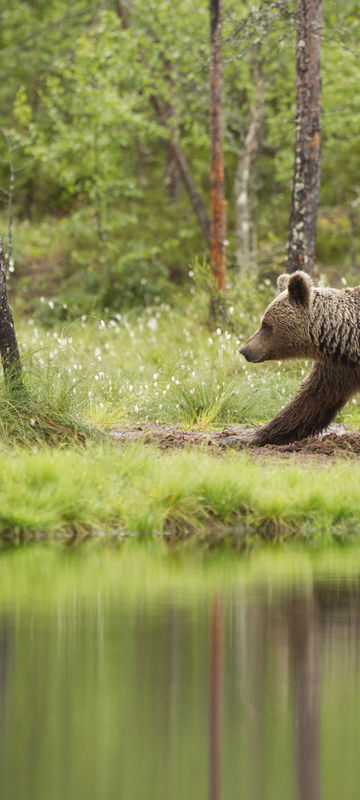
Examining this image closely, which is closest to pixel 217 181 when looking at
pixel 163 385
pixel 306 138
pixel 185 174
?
pixel 306 138

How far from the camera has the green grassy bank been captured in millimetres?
8844

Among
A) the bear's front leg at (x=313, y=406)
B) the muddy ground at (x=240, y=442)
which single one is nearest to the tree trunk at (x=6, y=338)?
the muddy ground at (x=240, y=442)

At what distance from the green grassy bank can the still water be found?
72 cm

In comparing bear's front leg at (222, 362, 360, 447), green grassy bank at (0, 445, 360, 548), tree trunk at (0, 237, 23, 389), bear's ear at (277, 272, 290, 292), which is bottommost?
green grassy bank at (0, 445, 360, 548)

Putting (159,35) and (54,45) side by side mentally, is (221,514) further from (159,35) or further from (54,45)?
(54,45)

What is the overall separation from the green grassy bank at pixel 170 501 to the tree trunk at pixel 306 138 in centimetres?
744

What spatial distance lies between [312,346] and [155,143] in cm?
2525

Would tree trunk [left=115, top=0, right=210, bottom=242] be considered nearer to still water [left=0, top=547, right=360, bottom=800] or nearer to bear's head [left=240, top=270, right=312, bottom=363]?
bear's head [left=240, top=270, right=312, bottom=363]

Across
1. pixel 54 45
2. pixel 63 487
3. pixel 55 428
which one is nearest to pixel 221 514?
pixel 63 487

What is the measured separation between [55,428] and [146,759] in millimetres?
6289

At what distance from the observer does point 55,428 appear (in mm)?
10672

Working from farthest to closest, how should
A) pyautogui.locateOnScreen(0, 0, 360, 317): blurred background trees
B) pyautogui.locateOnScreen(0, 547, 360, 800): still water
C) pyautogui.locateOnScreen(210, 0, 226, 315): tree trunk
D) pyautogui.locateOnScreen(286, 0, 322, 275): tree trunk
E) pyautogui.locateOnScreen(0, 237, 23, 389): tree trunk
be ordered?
pyautogui.locateOnScreen(0, 0, 360, 317): blurred background trees, pyautogui.locateOnScreen(210, 0, 226, 315): tree trunk, pyautogui.locateOnScreen(286, 0, 322, 275): tree trunk, pyautogui.locateOnScreen(0, 237, 23, 389): tree trunk, pyautogui.locateOnScreen(0, 547, 360, 800): still water

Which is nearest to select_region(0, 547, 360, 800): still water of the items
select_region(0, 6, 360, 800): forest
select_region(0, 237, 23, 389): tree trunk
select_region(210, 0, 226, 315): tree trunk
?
A: select_region(0, 6, 360, 800): forest

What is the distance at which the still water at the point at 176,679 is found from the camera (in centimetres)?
446
